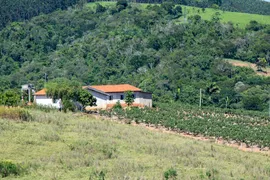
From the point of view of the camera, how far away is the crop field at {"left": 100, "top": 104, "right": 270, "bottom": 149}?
4198cm

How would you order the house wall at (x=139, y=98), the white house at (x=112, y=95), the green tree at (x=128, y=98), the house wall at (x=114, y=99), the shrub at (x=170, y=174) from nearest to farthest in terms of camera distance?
the shrub at (x=170, y=174), the green tree at (x=128, y=98), the white house at (x=112, y=95), the house wall at (x=114, y=99), the house wall at (x=139, y=98)

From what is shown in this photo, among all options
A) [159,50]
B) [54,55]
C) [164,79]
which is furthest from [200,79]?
[54,55]

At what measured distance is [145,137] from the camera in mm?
36250

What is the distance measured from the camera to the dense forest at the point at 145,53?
85875mm

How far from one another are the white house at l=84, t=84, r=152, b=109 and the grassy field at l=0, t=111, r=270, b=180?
2608 centimetres

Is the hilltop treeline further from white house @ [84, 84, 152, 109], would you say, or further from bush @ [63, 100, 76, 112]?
bush @ [63, 100, 76, 112]

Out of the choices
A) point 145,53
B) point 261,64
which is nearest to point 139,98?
point 261,64

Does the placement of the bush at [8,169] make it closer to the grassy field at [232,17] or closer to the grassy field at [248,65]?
the grassy field at [248,65]

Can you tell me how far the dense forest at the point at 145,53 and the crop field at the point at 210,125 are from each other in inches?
789

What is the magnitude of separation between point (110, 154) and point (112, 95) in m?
37.8

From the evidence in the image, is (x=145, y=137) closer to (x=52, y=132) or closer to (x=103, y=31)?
(x=52, y=132)

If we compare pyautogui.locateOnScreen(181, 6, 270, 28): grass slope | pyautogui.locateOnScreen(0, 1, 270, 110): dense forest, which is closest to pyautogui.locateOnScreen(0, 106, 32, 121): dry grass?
pyautogui.locateOnScreen(0, 1, 270, 110): dense forest

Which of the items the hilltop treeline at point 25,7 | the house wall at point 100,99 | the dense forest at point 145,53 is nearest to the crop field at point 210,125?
the house wall at point 100,99

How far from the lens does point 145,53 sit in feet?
348
